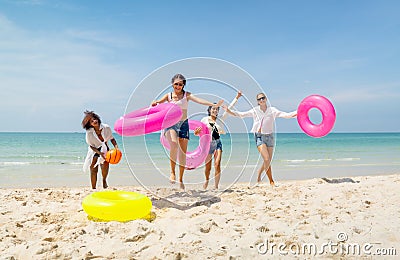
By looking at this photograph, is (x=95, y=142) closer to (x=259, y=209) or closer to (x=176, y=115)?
(x=176, y=115)

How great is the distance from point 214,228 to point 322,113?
4.13m

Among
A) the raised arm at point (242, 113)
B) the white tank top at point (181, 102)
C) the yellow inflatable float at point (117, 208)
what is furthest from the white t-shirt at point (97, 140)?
the raised arm at point (242, 113)

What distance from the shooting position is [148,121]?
4.62 metres

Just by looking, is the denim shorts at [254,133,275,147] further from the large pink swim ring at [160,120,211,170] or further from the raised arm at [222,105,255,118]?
the large pink swim ring at [160,120,211,170]

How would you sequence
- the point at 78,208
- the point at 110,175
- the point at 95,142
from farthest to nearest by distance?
A: the point at 110,175 → the point at 95,142 → the point at 78,208

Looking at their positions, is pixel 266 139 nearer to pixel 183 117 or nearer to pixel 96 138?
pixel 183 117

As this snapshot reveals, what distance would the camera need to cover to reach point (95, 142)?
609 cm

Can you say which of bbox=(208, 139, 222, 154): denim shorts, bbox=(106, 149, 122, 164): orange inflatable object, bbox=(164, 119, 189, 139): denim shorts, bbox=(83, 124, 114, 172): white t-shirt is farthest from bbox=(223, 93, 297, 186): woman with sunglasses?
bbox=(83, 124, 114, 172): white t-shirt

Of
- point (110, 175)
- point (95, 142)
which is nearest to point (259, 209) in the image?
point (95, 142)

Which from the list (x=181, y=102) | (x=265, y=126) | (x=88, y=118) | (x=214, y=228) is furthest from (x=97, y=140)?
(x=214, y=228)

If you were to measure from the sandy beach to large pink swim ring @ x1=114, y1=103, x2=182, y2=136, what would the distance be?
1090 mm

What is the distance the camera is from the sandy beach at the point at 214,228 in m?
3.13

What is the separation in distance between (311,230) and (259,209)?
1.15 m

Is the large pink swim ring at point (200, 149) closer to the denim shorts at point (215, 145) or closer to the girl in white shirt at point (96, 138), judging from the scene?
the denim shorts at point (215, 145)
